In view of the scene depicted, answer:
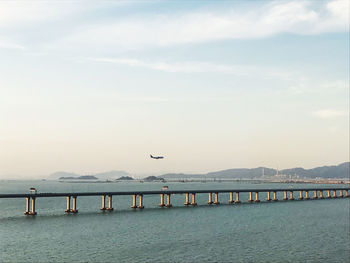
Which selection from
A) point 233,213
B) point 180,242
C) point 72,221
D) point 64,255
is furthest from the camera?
point 233,213

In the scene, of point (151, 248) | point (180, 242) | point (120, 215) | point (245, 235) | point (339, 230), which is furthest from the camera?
point (120, 215)

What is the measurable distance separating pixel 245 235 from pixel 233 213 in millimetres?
34320

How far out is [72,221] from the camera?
81.7m

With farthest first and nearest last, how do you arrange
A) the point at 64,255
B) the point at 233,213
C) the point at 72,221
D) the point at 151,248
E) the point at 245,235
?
the point at 233,213, the point at 72,221, the point at 245,235, the point at 151,248, the point at 64,255

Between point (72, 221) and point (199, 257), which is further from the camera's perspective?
point (72, 221)

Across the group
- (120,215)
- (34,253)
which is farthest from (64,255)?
(120,215)

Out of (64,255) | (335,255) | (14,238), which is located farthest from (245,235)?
(14,238)

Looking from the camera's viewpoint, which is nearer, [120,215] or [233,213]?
[120,215]

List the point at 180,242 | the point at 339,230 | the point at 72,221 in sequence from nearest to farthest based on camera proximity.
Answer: the point at 180,242
the point at 339,230
the point at 72,221

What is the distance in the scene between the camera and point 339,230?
76062 millimetres

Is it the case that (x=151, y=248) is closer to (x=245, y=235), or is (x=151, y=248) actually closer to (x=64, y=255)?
(x=64, y=255)

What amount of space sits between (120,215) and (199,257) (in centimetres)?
4515

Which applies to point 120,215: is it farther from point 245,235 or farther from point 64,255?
point 64,255

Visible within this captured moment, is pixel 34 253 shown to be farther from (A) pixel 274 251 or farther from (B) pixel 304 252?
(B) pixel 304 252
